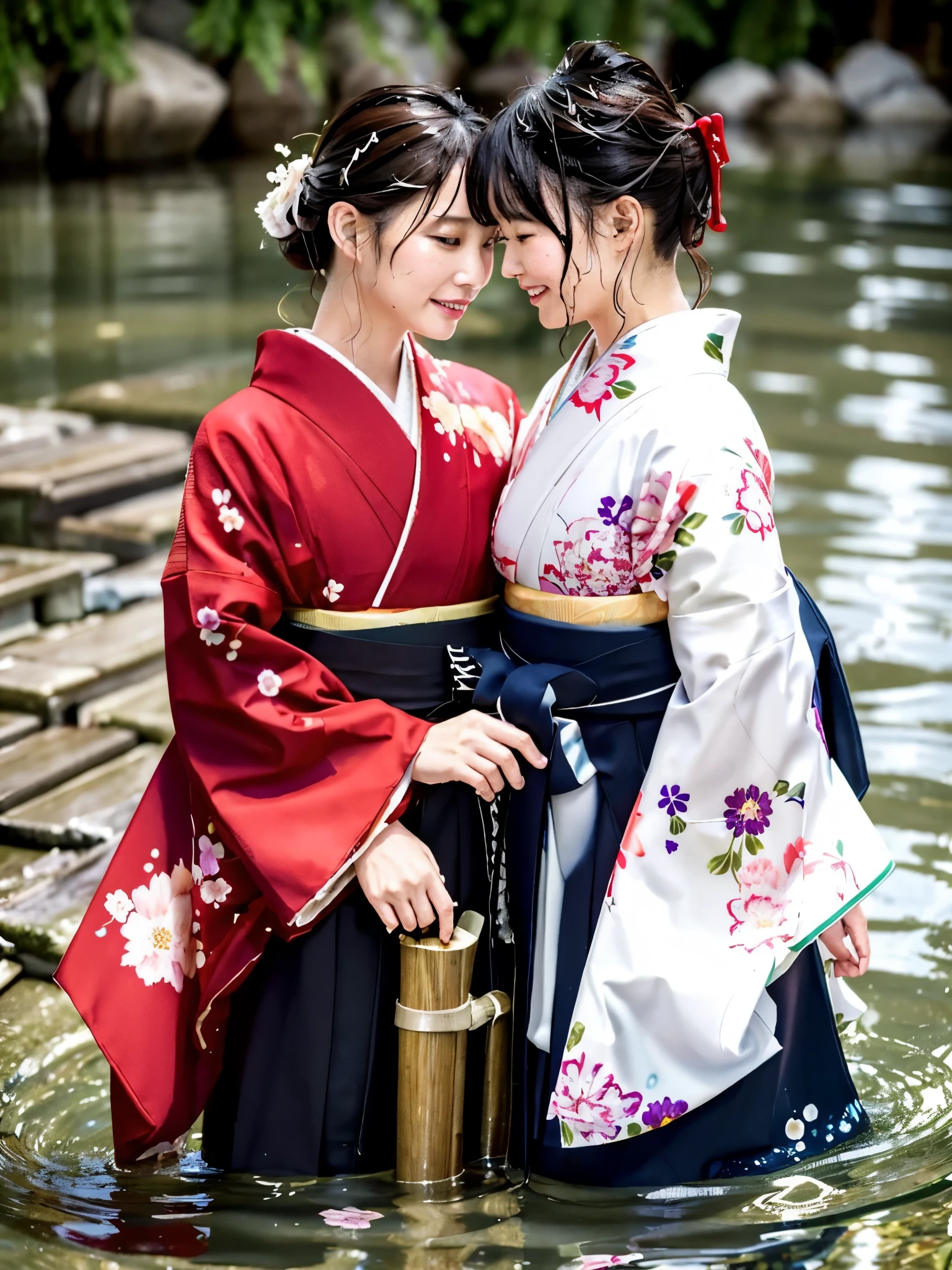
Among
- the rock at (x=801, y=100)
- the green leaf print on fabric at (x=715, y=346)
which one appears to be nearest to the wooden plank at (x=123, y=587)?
the green leaf print on fabric at (x=715, y=346)

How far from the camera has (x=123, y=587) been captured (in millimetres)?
4320

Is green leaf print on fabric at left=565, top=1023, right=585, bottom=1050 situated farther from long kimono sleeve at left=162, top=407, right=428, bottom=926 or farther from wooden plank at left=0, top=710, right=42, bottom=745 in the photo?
wooden plank at left=0, top=710, right=42, bottom=745

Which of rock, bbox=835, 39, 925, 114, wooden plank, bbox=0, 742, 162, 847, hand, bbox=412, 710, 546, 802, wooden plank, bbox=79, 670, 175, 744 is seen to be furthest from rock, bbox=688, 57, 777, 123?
hand, bbox=412, 710, 546, 802

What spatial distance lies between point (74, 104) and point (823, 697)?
1257 centimetres

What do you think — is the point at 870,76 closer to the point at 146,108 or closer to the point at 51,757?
the point at 146,108

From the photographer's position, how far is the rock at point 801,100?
1823cm

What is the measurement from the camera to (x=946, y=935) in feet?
9.49

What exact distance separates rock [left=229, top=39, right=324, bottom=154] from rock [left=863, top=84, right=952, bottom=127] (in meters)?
7.71

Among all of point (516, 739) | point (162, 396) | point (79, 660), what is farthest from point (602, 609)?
point (162, 396)

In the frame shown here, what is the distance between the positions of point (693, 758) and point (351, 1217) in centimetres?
71

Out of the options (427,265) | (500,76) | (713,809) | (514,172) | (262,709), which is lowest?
(500,76)

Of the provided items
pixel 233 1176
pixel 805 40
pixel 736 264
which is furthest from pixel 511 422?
pixel 805 40

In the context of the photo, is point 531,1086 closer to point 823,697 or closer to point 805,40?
point 823,697

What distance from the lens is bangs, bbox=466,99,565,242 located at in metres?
1.82
